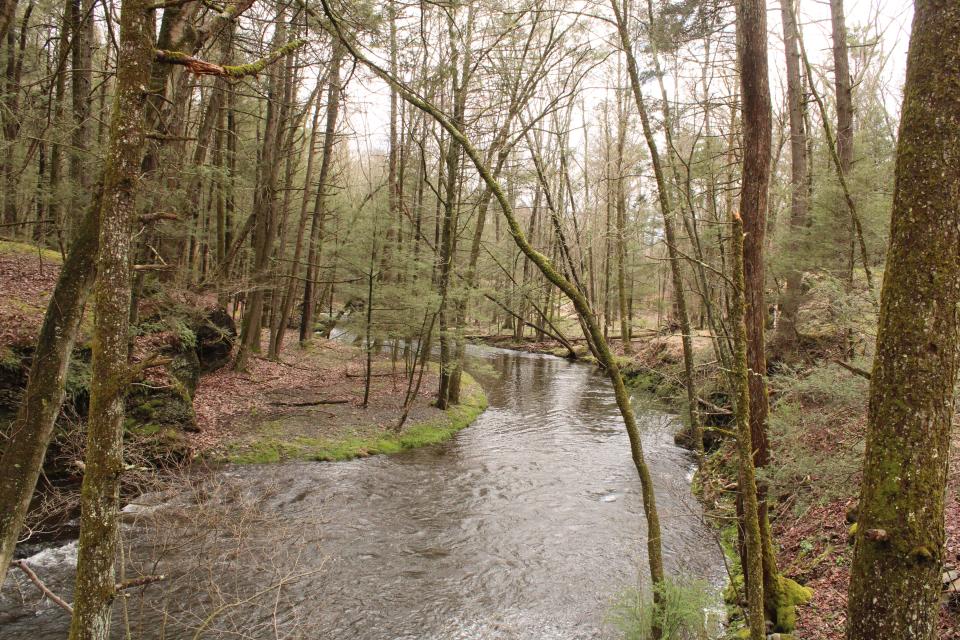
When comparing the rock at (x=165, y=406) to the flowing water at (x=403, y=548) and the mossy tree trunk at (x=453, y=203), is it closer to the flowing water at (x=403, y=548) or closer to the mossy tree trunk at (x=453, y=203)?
the flowing water at (x=403, y=548)

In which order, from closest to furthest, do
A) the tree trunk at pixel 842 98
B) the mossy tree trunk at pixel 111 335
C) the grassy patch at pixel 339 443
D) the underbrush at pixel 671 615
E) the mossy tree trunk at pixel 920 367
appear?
1. the mossy tree trunk at pixel 111 335
2. the mossy tree trunk at pixel 920 367
3. the underbrush at pixel 671 615
4. the grassy patch at pixel 339 443
5. the tree trunk at pixel 842 98

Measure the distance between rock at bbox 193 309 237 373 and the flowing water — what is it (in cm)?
443

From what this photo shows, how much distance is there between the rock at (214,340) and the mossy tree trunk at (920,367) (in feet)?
39.1

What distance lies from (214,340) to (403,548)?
8079mm

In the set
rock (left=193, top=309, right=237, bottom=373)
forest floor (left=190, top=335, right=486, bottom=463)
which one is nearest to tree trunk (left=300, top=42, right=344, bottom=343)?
forest floor (left=190, top=335, right=486, bottom=463)

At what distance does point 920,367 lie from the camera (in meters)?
2.78

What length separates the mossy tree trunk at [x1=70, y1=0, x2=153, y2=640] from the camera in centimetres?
224

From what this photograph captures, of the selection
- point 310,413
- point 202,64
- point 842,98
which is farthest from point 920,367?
point 310,413

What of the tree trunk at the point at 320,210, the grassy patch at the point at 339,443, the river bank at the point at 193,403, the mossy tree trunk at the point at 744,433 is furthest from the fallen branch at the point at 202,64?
the tree trunk at the point at 320,210

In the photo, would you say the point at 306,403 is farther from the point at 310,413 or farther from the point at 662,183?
the point at 662,183

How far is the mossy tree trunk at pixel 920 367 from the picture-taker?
2.76 meters

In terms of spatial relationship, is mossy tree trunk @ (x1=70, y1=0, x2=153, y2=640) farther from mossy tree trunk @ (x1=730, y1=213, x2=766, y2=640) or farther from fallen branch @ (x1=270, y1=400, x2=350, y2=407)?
fallen branch @ (x1=270, y1=400, x2=350, y2=407)

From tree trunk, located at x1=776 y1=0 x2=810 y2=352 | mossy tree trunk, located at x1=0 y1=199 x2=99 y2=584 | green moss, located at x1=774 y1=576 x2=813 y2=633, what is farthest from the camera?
tree trunk, located at x1=776 y1=0 x2=810 y2=352

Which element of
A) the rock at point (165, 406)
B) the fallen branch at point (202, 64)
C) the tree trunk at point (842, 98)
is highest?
the tree trunk at point (842, 98)
